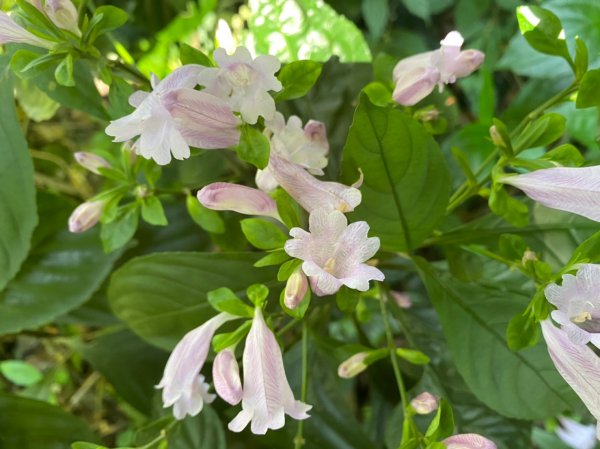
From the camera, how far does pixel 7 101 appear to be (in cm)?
51

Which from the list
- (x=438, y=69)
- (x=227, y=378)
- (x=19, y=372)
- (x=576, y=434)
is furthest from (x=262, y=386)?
(x=576, y=434)

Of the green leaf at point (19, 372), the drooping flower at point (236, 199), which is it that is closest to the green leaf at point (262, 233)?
the drooping flower at point (236, 199)

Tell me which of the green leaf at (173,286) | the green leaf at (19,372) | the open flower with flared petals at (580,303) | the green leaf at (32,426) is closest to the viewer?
the open flower with flared petals at (580,303)

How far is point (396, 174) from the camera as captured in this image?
16.8 inches

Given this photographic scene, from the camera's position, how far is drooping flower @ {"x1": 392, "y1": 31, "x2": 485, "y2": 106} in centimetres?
42

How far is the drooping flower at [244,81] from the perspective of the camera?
1.11ft

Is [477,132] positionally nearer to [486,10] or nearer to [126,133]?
[486,10]

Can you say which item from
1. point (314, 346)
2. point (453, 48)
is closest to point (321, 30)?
point (453, 48)

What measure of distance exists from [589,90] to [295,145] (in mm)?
180

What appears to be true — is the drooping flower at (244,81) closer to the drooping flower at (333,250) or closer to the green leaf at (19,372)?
the drooping flower at (333,250)

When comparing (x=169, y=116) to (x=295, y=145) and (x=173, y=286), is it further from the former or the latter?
(x=173, y=286)

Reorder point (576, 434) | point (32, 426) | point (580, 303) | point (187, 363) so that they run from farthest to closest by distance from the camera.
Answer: point (576, 434) → point (32, 426) → point (187, 363) → point (580, 303)

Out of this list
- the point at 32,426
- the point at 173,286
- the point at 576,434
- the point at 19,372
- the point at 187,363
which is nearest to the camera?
the point at 187,363

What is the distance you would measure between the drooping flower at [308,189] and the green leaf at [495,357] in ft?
0.48
